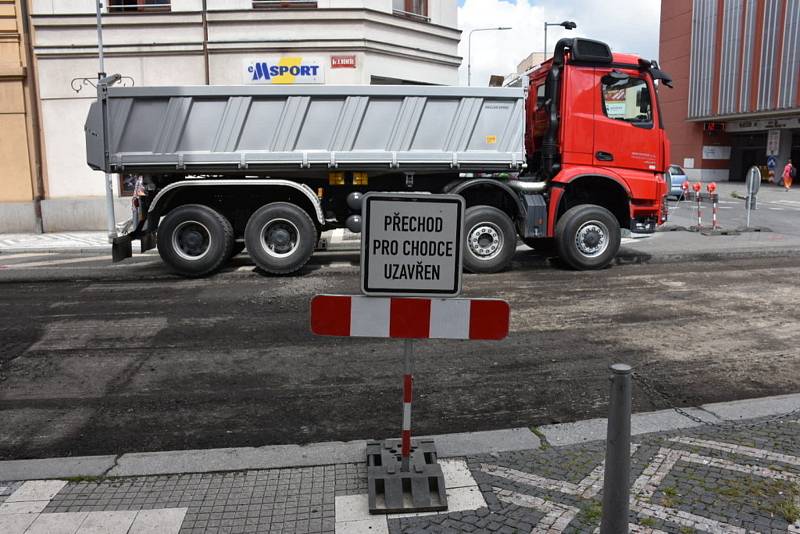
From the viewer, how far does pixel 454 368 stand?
5941 millimetres

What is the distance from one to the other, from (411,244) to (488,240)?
7432 millimetres

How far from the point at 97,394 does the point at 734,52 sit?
140 feet

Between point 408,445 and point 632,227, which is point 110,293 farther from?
point 632,227

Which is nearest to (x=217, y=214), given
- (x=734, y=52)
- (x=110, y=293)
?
(x=110, y=293)

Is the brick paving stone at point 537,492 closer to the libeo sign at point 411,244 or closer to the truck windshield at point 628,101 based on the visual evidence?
the libeo sign at point 411,244

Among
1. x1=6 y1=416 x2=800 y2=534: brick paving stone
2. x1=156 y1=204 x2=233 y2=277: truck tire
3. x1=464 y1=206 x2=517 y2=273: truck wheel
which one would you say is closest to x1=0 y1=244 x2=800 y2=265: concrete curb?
x1=464 y1=206 x2=517 y2=273: truck wheel

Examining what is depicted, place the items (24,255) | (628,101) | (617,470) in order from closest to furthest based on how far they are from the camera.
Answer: (617,470) → (628,101) → (24,255)

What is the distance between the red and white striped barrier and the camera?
11.6ft

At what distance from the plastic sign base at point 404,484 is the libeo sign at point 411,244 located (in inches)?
39.1

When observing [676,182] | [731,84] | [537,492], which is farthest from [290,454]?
[731,84]

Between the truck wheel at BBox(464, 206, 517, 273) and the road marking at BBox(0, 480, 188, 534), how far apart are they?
25.2 feet

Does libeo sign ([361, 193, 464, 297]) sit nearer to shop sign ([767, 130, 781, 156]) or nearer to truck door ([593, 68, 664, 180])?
truck door ([593, 68, 664, 180])

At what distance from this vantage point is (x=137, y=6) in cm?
1719

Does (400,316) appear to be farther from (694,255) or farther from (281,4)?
(281,4)
